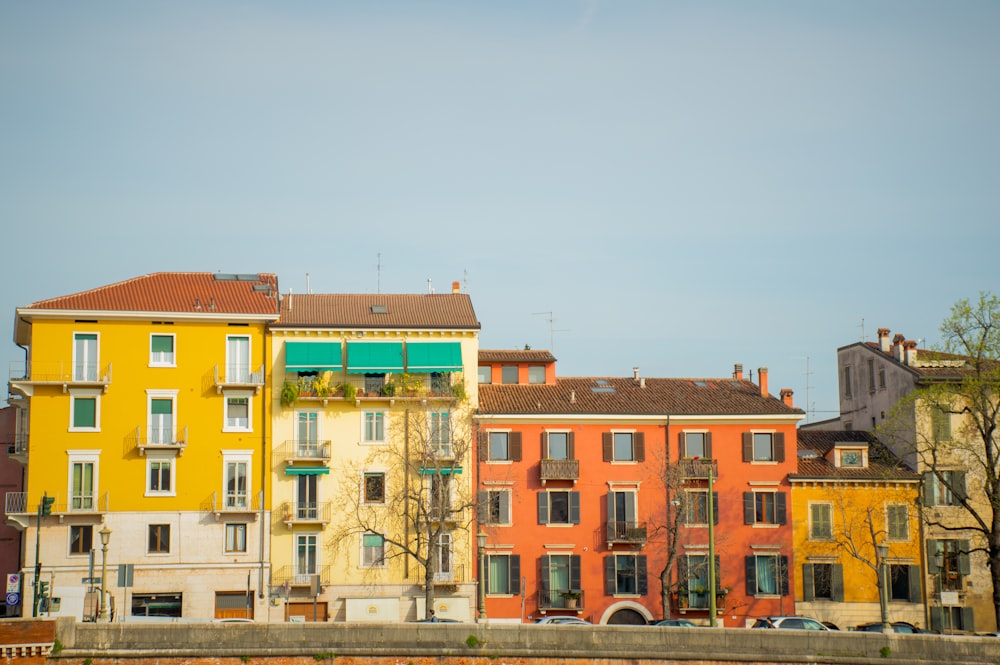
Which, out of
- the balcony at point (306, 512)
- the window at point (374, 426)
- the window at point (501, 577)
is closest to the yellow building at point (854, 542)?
the window at point (501, 577)

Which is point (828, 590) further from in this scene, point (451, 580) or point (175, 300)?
point (175, 300)

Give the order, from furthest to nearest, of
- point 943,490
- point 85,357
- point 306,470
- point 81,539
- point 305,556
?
point 943,490
point 306,470
point 85,357
point 305,556
point 81,539

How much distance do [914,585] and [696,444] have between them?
12.4 m

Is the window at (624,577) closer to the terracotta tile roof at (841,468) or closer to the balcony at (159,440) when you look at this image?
the terracotta tile roof at (841,468)

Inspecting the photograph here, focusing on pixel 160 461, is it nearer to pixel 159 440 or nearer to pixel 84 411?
pixel 159 440

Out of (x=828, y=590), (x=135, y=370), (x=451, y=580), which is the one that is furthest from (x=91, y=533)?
(x=828, y=590)

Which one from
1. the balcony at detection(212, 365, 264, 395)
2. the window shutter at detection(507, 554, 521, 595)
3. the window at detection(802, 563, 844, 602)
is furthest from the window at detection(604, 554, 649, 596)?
the balcony at detection(212, 365, 264, 395)

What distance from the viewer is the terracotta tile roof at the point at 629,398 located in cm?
6619

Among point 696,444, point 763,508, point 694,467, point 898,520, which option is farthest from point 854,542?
point 696,444

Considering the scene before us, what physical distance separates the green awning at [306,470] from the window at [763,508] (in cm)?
2044

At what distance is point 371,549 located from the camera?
6347 centimetres

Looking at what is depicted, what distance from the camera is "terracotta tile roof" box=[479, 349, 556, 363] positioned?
69.1 m

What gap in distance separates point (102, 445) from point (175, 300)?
7.69m

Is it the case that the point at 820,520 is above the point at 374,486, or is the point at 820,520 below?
below
